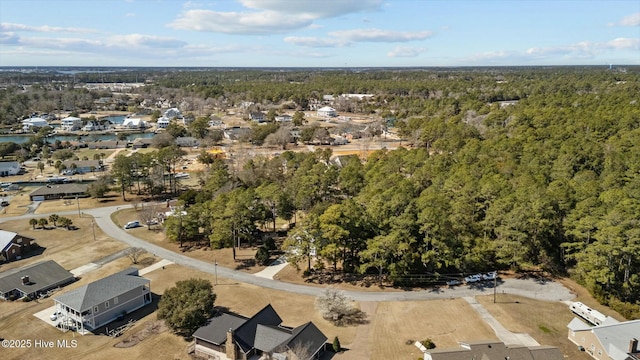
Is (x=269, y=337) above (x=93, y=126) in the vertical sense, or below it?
below

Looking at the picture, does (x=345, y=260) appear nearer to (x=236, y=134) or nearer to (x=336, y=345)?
(x=336, y=345)

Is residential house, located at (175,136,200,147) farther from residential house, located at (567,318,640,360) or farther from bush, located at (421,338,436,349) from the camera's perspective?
residential house, located at (567,318,640,360)

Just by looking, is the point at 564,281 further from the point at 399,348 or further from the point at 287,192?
the point at 287,192

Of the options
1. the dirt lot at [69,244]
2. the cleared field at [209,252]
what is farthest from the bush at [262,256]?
the dirt lot at [69,244]

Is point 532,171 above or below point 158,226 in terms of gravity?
above

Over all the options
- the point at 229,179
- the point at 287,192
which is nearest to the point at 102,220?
the point at 229,179

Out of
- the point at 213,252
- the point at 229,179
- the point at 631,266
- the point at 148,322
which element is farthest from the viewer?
the point at 229,179

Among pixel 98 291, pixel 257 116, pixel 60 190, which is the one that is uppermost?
pixel 257 116

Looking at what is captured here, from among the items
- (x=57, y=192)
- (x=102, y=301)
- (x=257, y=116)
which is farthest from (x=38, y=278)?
(x=257, y=116)
